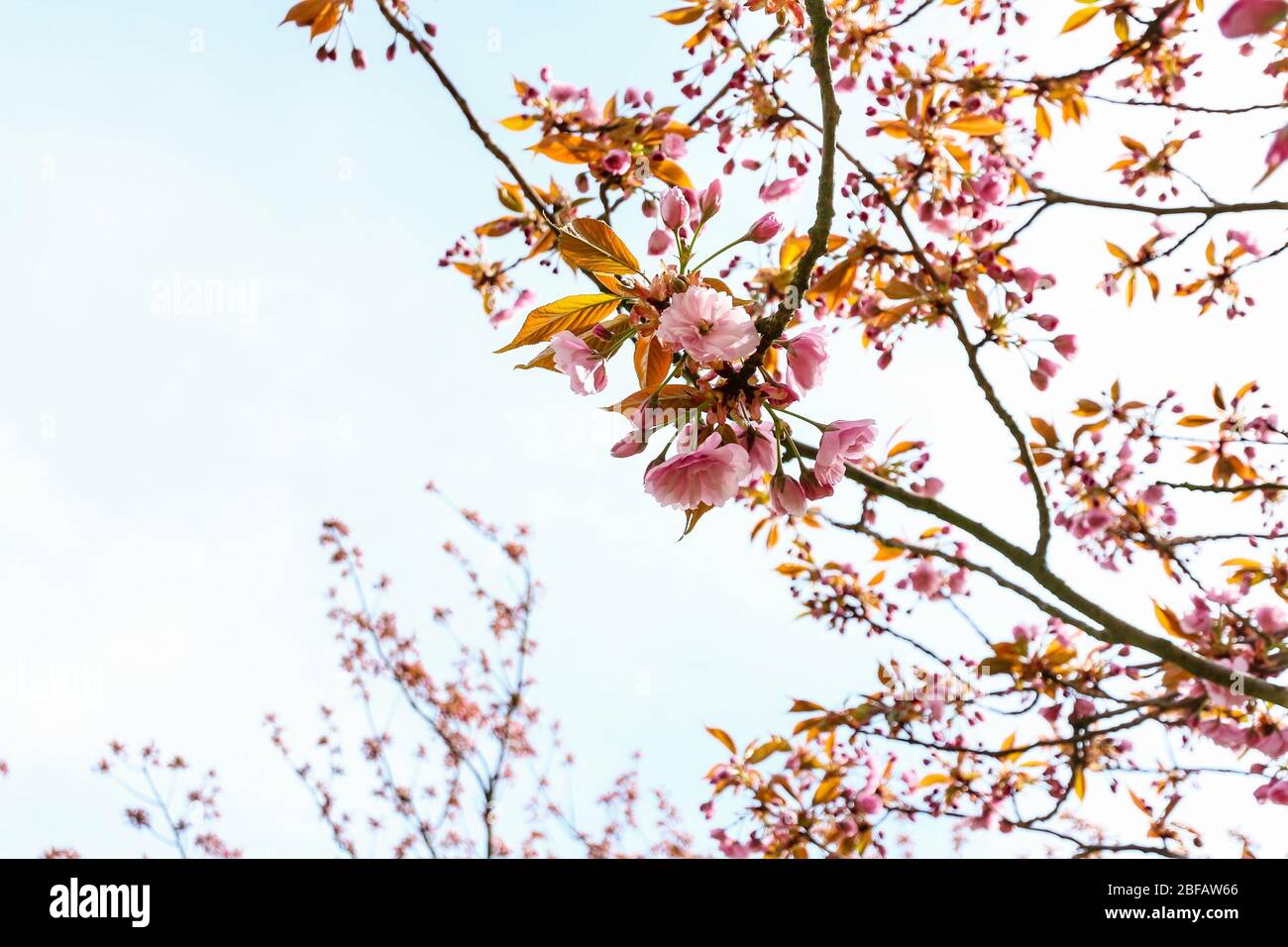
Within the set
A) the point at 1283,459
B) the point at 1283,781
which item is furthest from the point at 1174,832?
the point at 1283,459

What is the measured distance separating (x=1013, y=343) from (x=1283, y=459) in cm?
99

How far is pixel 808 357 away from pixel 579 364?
0.26 metres

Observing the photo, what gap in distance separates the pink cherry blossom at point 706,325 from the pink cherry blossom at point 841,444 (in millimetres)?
166

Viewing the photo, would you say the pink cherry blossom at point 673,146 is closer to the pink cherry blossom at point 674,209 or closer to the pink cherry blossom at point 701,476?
the pink cherry blossom at point 674,209

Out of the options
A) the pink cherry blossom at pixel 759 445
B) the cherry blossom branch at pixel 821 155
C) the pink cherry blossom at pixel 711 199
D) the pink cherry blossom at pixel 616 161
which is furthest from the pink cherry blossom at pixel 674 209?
the pink cherry blossom at pixel 616 161

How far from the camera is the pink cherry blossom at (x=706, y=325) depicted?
759mm

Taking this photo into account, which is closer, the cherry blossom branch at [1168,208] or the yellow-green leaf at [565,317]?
the yellow-green leaf at [565,317]

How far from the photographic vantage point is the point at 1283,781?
1.74 m

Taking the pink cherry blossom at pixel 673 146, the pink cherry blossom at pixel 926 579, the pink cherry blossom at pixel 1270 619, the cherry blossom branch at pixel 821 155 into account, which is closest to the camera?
the cherry blossom branch at pixel 821 155

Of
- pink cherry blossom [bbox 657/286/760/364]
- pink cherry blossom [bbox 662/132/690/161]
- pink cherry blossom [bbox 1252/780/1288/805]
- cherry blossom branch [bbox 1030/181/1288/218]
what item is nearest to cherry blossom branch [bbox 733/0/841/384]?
pink cherry blossom [bbox 657/286/760/364]

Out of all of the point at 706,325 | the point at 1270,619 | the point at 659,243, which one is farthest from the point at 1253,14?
the point at 1270,619

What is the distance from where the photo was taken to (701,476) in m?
0.80

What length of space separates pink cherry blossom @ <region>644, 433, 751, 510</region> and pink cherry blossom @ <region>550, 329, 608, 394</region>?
0.43 feet
